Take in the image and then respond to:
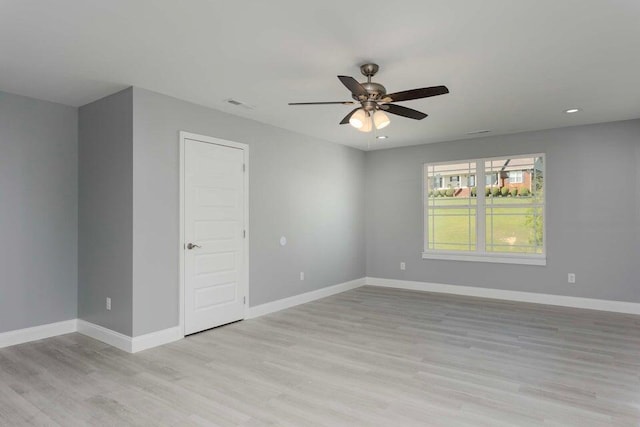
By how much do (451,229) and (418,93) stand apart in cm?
404

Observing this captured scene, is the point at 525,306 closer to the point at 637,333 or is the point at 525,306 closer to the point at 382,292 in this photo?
the point at 637,333

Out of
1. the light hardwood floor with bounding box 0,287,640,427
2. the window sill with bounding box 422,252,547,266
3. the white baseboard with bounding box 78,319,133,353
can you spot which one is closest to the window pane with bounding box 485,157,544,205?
the window sill with bounding box 422,252,547,266

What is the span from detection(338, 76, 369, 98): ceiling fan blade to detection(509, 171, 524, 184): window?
12.8ft

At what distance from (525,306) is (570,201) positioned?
5.27 feet

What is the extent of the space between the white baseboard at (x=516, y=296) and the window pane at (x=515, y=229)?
650mm

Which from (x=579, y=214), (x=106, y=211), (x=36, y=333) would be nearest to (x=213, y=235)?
(x=106, y=211)

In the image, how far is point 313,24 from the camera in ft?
8.30

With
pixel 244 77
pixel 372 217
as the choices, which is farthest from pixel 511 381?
pixel 372 217

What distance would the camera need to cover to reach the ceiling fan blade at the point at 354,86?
262 centimetres

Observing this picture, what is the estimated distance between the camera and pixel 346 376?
10.1 ft

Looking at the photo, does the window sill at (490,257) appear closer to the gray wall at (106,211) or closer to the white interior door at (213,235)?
the white interior door at (213,235)

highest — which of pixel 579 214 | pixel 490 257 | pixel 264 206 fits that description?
pixel 264 206

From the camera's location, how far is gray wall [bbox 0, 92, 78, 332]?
382 cm

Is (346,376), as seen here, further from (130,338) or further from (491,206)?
(491,206)
